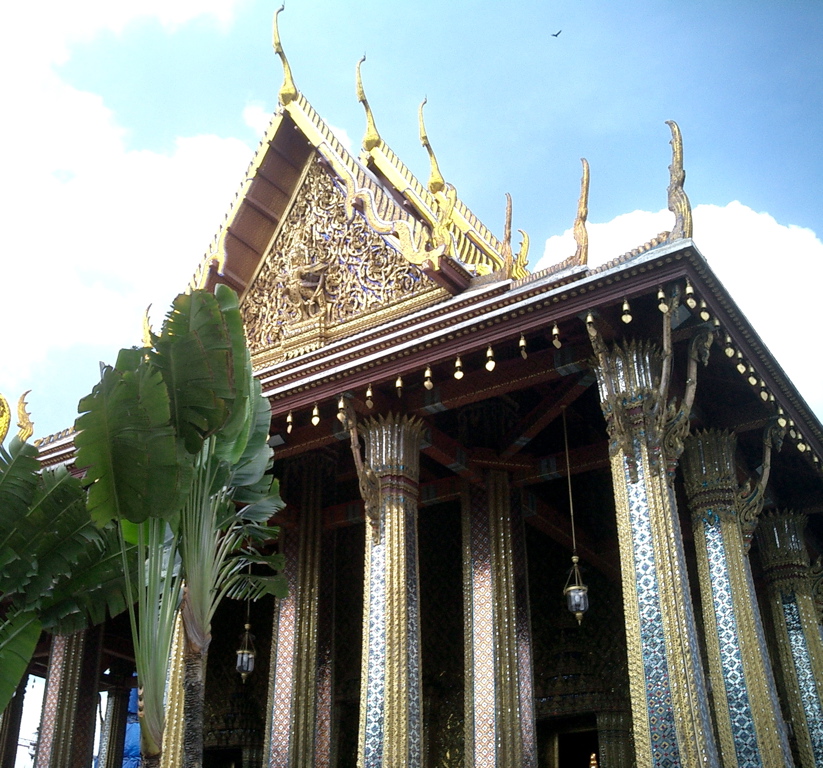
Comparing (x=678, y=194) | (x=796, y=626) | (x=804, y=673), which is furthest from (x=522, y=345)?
(x=804, y=673)

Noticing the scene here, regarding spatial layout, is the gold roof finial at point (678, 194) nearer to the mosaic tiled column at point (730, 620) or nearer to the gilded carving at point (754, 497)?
the mosaic tiled column at point (730, 620)

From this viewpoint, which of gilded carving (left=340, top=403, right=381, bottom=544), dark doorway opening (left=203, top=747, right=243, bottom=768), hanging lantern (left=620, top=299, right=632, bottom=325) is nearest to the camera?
hanging lantern (left=620, top=299, right=632, bottom=325)

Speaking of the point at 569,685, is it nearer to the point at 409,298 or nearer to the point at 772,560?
Answer: the point at 772,560

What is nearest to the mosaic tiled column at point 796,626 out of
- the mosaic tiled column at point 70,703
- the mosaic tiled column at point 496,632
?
the mosaic tiled column at point 496,632

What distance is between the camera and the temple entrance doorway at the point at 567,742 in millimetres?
9305

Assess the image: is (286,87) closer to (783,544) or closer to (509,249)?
(509,249)

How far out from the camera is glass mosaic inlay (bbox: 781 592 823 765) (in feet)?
28.1

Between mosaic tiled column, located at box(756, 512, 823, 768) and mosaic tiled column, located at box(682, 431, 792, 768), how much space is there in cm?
201

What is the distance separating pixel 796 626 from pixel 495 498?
323 cm

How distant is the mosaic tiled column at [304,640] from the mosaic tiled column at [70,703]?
Answer: 2.82 m

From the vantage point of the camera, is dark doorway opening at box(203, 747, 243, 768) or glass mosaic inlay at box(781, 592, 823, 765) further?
dark doorway opening at box(203, 747, 243, 768)

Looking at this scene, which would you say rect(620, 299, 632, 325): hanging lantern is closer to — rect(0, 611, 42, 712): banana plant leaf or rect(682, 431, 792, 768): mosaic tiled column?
rect(682, 431, 792, 768): mosaic tiled column

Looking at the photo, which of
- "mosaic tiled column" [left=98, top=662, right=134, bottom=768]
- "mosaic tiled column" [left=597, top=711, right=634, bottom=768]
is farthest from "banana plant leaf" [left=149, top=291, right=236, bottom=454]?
"mosaic tiled column" [left=98, top=662, right=134, bottom=768]

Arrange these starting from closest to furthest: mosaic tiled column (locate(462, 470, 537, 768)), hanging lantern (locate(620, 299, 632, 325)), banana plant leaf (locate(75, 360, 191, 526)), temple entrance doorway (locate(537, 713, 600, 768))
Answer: banana plant leaf (locate(75, 360, 191, 526)) < hanging lantern (locate(620, 299, 632, 325)) < mosaic tiled column (locate(462, 470, 537, 768)) < temple entrance doorway (locate(537, 713, 600, 768))
